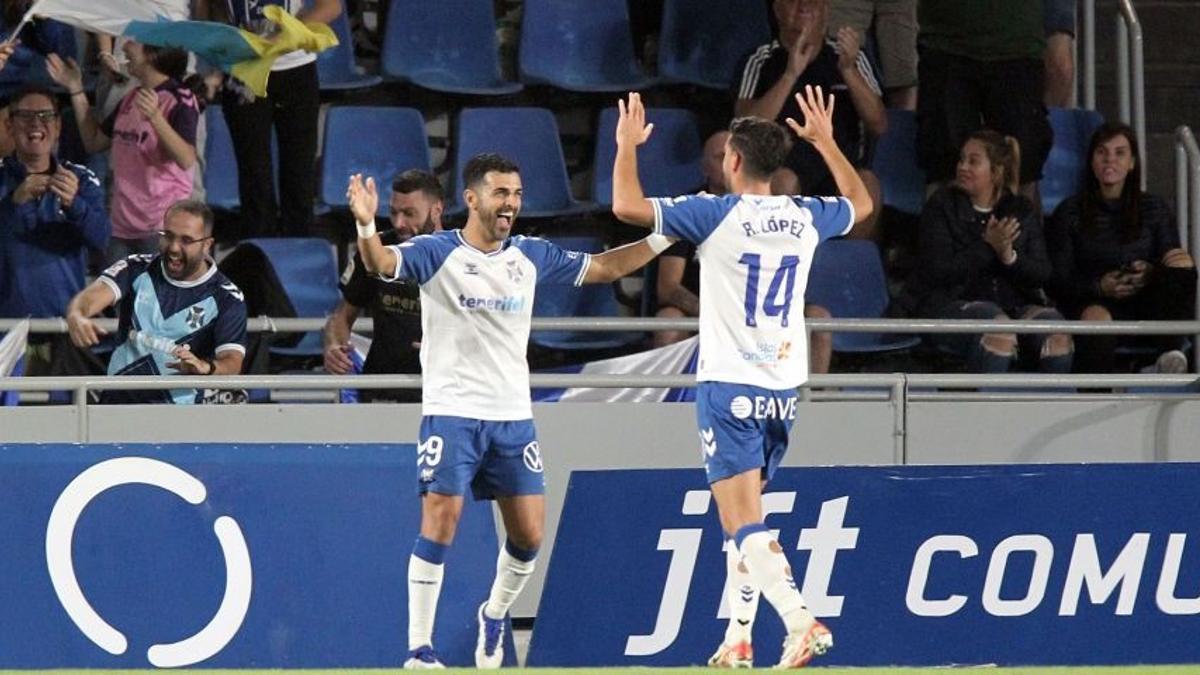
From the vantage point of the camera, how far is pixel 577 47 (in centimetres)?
1230

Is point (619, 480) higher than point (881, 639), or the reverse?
point (619, 480)

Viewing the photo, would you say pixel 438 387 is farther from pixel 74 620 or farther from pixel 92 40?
pixel 92 40

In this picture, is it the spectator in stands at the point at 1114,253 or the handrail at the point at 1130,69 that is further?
the handrail at the point at 1130,69

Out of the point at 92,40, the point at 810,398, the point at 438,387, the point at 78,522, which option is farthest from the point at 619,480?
the point at 92,40

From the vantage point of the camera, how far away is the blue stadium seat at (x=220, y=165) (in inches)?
456

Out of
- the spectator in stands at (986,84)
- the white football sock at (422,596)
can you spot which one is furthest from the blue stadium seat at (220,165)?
the white football sock at (422,596)

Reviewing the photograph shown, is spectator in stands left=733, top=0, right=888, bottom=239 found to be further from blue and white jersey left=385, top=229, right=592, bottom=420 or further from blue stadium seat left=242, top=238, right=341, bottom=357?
blue and white jersey left=385, top=229, right=592, bottom=420

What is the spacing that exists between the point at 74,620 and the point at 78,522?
0.39 metres

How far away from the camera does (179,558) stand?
870 centimetres

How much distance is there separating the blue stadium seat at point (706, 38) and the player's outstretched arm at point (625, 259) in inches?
161

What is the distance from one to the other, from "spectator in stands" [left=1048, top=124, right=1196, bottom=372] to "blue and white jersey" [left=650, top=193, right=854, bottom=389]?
387cm

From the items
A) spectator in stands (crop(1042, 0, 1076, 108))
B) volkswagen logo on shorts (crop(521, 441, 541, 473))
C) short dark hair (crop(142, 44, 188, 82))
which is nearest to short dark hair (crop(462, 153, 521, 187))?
volkswagen logo on shorts (crop(521, 441, 541, 473))

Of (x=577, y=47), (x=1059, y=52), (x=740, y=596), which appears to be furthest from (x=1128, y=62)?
(x=740, y=596)

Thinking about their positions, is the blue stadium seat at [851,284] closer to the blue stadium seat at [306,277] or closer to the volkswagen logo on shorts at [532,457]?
the blue stadium seat at [306,277]
